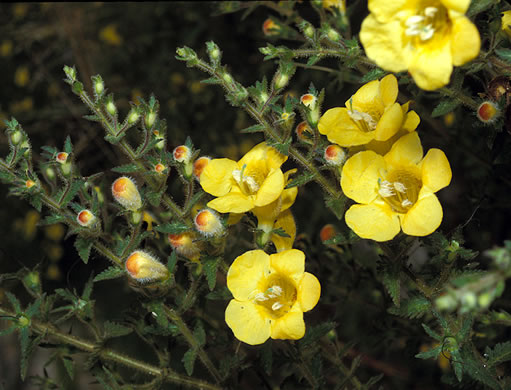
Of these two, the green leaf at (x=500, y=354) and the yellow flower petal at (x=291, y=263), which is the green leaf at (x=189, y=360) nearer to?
the yellow flower petal at (x=291, y=263)

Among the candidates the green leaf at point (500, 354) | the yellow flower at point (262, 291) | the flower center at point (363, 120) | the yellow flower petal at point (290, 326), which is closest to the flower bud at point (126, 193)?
the yellow flower at point (262, 291)

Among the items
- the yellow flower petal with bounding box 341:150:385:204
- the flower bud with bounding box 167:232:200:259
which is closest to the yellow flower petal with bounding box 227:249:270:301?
the flower bud with bounding box 167:232:200:259

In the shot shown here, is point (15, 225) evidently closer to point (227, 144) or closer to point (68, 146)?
point (227, 144)

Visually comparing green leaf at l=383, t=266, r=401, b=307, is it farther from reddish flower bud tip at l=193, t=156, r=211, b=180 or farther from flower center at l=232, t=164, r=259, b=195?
reddish flower bud tip at l=193, t=156, r=211, b=180

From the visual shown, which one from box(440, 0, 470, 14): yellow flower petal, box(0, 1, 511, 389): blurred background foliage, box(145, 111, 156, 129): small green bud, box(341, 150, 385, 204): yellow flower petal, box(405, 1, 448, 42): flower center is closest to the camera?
box(440, 0, 470, 14): yellow flower petal

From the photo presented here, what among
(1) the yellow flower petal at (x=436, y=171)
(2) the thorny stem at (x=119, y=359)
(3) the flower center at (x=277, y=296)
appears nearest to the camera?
(1) the yellow flower petal at (x=436, y=171)
